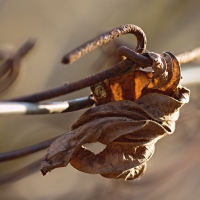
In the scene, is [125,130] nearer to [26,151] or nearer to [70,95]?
[26,151]

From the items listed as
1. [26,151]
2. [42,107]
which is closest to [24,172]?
[26,151]

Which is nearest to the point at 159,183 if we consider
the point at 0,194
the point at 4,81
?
the point at 0,194

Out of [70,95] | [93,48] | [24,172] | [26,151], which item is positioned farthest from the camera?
[70,95]

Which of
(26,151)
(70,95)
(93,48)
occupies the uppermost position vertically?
(93,48)

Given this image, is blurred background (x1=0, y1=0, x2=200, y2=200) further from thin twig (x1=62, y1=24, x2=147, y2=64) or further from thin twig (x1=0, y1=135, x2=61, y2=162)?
thin twig (x1=62, y1=24, x2=147, y2=64)

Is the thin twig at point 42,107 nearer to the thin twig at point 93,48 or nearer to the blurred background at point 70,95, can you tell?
the thin twig at point 93,48

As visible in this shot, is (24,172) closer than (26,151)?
No

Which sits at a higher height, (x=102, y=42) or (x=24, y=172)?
(x=102, y=42)

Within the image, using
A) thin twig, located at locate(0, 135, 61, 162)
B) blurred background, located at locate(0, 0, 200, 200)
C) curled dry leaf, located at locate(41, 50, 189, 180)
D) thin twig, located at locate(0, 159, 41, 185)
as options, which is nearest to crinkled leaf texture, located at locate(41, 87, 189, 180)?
curled dry leaf, located at locate(41, 50, 189, 180)

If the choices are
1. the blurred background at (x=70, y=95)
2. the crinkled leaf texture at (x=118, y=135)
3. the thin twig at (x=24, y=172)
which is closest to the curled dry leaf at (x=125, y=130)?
the crinkled leaf texture at (x=118, y=135)
